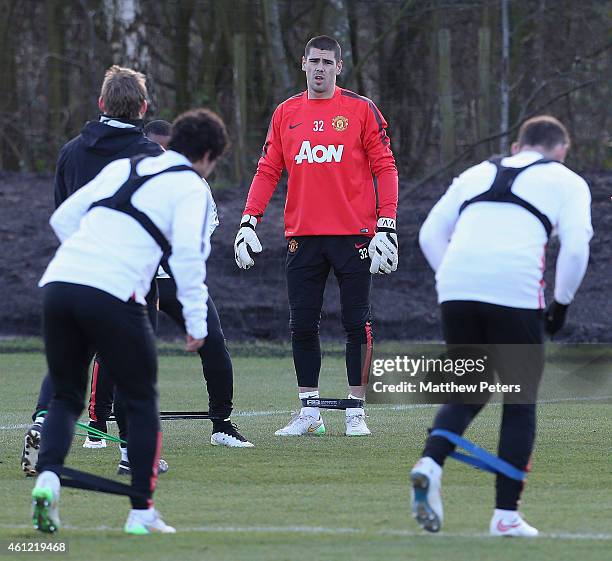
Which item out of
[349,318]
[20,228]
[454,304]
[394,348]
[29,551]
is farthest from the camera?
[20,228]

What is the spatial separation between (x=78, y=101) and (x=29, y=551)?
15722 millimetres

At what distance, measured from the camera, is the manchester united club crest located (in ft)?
30.5

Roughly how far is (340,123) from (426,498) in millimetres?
4056

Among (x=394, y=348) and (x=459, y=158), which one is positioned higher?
(x=459, y=158)

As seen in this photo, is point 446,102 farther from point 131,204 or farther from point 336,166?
point 131,204

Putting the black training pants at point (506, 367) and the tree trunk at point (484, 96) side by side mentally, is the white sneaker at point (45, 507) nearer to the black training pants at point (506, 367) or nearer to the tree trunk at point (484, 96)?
the black training pants at point (506, 367)

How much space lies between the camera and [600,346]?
609 inches

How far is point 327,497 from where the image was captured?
6.77m

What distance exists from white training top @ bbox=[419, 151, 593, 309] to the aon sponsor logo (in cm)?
328

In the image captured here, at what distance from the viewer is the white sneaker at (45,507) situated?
223 inches

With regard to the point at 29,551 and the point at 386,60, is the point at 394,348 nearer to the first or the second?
the point at 386,60

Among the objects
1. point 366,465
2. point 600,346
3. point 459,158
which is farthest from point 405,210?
point 366,465

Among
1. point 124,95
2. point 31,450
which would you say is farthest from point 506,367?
point 31,450

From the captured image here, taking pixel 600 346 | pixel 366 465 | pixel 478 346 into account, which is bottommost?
pixel 600 346
